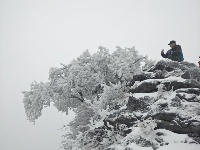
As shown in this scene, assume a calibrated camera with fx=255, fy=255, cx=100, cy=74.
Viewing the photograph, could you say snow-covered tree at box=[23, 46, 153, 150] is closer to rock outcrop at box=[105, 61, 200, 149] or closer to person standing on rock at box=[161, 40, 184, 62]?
person standing on rock at box=[161, 40, 184, 62]

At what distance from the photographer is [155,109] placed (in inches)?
400

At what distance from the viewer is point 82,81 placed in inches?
619

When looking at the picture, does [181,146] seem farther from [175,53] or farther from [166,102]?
[175,53]

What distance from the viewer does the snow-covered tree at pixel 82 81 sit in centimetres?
1552

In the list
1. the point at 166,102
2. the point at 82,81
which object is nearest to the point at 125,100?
the point at 166,102

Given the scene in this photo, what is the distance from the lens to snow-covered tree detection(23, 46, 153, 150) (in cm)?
1552

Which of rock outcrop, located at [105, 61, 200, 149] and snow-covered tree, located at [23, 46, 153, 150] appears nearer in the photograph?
rock outcrop, located at [105, 61, 200, 149]

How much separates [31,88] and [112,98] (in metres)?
6.57

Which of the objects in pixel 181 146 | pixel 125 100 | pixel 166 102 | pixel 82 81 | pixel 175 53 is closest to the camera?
pixel 181 146

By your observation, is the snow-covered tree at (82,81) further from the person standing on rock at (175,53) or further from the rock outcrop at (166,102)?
the rock outcrop at (166,102)

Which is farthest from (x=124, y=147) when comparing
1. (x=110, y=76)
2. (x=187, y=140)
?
(x=110, y=76)

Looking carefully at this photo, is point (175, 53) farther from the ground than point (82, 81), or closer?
farther from the ground

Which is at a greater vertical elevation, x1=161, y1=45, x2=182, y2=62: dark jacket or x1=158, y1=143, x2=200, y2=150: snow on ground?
x1=161, y1=45, x2=182, y2=62: dark jacket

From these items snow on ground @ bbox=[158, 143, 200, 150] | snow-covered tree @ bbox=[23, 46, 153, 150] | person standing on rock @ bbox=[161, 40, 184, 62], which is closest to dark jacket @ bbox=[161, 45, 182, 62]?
person standing on rock @ bbox=[161, 40, 184, 62]
